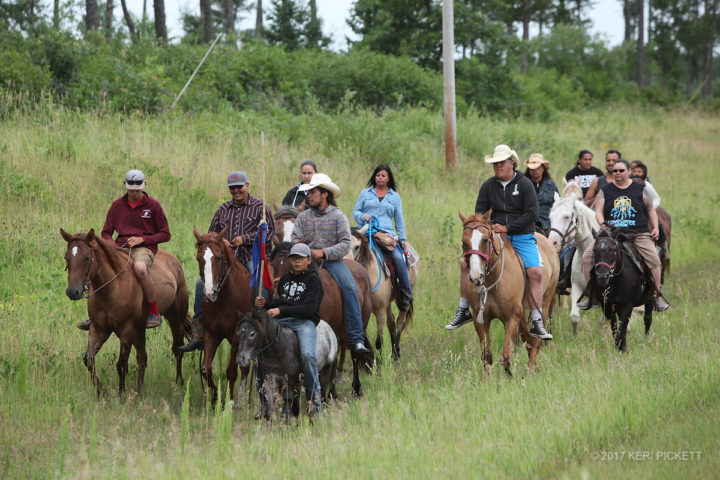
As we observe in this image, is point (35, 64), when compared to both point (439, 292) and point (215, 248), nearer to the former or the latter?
point (439, 292)

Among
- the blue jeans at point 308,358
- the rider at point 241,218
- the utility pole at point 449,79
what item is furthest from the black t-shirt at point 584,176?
the blue jeans at point 308,358

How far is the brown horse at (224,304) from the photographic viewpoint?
852 centimetres

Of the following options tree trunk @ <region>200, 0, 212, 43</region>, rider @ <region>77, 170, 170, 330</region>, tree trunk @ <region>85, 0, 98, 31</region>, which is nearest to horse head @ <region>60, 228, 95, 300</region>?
rider @ <region>77, 170, 170, 330</region>

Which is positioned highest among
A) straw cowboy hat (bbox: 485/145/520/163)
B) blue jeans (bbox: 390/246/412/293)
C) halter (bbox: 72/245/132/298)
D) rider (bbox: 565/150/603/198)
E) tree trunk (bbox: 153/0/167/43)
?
tree trunk (bbox: 153/0/167/43)

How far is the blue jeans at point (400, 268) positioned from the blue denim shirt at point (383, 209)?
0.93ft

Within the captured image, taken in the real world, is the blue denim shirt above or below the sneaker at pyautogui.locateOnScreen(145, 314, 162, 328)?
above

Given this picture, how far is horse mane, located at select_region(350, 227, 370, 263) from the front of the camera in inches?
421

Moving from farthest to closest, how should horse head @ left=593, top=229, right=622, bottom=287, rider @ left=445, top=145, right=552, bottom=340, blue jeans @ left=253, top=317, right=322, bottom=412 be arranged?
horse head @ left=593, top=229, right=622, bottom=287, rider @ left=445, top=145, right=552, bottom=340, blue jeans @ left=253, top=317, right=322, bottom=412

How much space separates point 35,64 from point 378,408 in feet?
49.0

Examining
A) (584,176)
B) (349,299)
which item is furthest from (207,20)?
(349,299)

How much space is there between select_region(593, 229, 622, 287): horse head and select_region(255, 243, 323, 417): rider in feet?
13.5

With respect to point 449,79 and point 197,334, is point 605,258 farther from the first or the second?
point 449,79

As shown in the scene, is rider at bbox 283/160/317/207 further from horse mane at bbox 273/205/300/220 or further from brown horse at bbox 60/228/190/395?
brown horse at bbox 60/228/190/395

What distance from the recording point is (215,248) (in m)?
8.46
